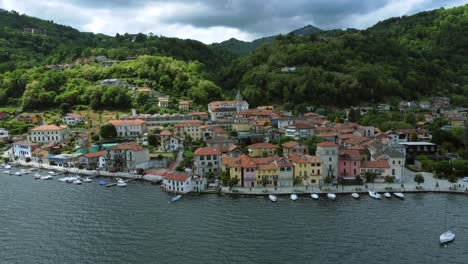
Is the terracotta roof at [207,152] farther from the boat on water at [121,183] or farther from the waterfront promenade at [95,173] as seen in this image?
the boat on water at [121,183]

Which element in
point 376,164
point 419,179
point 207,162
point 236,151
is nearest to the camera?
point 419,179

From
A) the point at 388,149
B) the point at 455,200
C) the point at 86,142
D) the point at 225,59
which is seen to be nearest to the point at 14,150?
the point at 86,142

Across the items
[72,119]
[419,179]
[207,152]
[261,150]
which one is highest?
[72,119]

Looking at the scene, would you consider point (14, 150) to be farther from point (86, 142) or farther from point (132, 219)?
point (132, 219)

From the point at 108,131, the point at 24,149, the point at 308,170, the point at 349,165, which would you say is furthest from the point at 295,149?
the point at 24,149

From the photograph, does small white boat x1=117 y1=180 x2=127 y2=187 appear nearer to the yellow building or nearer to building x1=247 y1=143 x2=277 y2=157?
building x1=247 y1=143 x2=277 y2=157

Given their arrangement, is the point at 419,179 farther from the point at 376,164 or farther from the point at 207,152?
the point at 207,152
